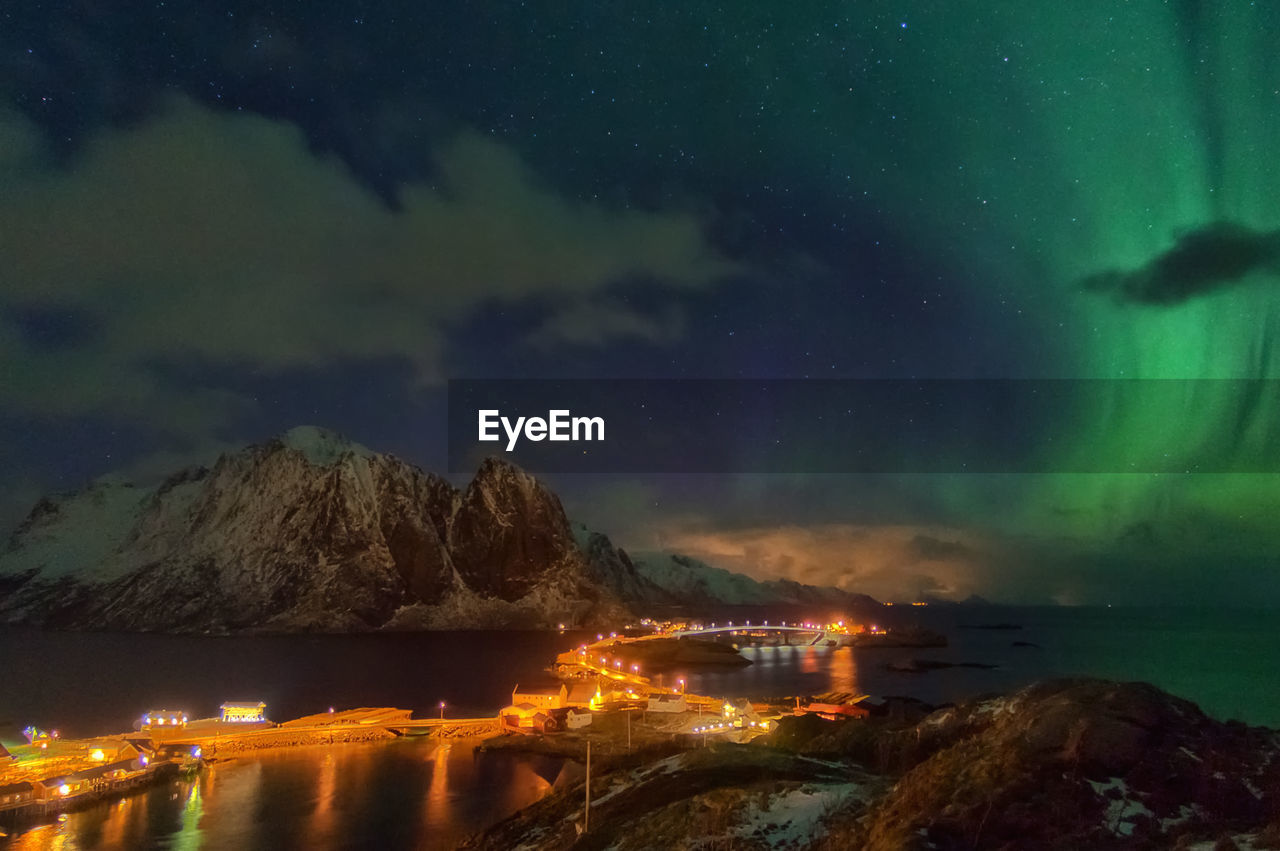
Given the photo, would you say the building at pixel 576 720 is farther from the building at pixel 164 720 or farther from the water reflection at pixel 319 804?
the building at pixel 164 720

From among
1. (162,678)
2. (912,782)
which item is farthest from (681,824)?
(162,678)

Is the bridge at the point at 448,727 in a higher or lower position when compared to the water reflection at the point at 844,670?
higher

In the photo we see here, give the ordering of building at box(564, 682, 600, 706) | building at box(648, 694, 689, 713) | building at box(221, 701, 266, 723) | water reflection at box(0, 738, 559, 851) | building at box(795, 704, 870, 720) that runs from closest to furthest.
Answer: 1. water reflection at box(0, 738, 559, 851)
2. building at box(795, 704, 870, 720)
3. building at box(221, 701, 266, 723)
4. building at box(648, 694, 689, 713)
5. building at box(564, 682, 600, 706)

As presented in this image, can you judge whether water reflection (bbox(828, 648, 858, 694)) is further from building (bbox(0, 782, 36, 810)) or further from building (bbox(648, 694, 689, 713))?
building (bbox(0, 782, 36, 810))

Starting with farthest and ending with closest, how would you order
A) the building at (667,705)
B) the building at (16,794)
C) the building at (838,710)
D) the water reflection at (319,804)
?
the building at (667,705) < the building at (838,710) < the building at (16,794) < the water reflection at (319,804)

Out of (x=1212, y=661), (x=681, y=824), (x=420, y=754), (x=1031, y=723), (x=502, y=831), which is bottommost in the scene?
(x=1212, y=661)

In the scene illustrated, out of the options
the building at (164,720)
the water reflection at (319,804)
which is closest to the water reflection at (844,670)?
the water reflection at (319,804)

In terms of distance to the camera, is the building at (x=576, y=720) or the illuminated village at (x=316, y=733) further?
the building at (x=576, y=720)

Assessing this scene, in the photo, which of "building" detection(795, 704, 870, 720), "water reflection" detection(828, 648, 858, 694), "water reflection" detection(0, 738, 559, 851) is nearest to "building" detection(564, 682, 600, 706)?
"water reflection" detection(0, 738, 559, 851)

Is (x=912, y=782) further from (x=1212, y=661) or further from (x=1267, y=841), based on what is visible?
(x=1212, y=661)
